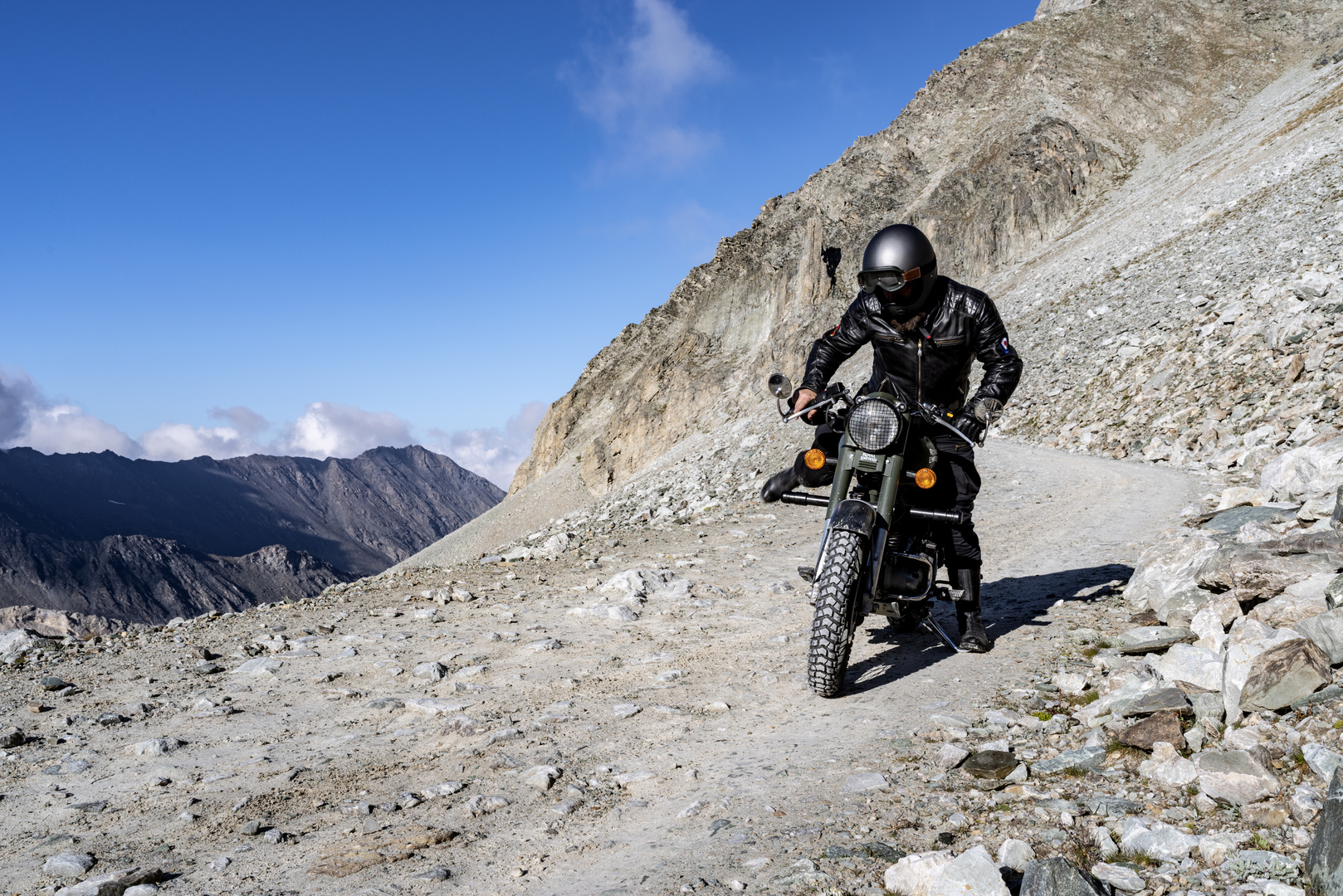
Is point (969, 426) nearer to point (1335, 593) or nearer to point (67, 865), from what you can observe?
point (1335, 593)

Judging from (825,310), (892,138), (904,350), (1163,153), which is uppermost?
(892,138)

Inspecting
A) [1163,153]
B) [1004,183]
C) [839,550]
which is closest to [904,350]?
[839,550]

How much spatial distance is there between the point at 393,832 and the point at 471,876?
55 centimetres

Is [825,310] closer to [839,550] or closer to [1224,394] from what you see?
[1224,394]

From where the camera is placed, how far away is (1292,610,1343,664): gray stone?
10.8 feet

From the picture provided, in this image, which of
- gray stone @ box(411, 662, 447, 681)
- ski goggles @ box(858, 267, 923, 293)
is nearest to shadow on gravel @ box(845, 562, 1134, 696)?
ski goggles @ box(858, 267, 923, 293)

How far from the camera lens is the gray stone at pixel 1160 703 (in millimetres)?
3521

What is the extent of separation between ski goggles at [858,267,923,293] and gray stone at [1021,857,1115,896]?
3631 mm

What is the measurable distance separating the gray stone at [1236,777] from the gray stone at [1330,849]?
0.48 m

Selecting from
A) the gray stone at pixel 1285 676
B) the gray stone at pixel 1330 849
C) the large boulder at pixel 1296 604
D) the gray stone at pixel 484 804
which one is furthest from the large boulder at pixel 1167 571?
the gray stone at pixel 484 804

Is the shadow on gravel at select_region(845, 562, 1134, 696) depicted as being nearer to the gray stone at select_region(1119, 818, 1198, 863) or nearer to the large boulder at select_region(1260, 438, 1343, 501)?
the large boulder at select_region(1260, 438, 1343, 501)

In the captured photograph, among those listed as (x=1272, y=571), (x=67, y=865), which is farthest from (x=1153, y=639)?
(x=67, y=865)

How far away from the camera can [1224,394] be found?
49.6 feet

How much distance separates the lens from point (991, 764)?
11.5 ft
